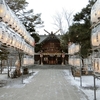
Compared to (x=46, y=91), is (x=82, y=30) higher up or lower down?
higher up

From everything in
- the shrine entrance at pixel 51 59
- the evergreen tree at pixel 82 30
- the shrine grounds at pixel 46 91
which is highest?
the evergreen tree at pixel 82 30

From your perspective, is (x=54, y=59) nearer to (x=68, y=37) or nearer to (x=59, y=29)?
(x=59, y=29)

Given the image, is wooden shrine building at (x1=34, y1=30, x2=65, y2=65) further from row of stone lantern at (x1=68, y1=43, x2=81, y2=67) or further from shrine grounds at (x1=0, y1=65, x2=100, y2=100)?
shrine grounds at (x1=0, y1=65, x2=100, y2=100)

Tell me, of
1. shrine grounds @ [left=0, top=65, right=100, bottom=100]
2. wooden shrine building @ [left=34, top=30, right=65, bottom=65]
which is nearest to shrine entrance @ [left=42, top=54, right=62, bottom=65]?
wooden shrine building @ [left=34, top=30, right=65, bottom=65]

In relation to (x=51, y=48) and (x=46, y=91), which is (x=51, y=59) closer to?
(x=51, y=48)

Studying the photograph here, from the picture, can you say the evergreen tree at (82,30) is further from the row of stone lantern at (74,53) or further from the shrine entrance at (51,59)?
the shrine entrance at (51,59)

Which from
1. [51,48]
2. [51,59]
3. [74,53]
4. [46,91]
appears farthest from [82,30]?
[51,59]

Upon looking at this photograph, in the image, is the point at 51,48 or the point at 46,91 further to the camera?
the point at 51,48

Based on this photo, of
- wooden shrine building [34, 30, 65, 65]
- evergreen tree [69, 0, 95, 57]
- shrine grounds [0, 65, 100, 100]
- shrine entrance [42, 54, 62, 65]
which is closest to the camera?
shrine grounds [0, 65, 100, 100]

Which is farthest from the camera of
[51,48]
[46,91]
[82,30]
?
[51,48]

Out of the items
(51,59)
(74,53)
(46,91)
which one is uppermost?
(74,53)

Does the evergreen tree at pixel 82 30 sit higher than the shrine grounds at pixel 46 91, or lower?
higher

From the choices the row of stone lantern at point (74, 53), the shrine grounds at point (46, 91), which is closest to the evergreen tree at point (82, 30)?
the row of stone lantern at point (74, 53)

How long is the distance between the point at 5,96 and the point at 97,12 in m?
5.23
